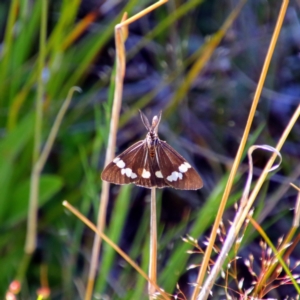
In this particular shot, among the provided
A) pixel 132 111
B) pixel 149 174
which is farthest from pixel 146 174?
pixel 132 111

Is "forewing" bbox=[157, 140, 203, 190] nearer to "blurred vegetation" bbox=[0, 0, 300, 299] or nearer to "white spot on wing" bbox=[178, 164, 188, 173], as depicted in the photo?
"white spot on wing" bbox=[178, 164, 188, 173]

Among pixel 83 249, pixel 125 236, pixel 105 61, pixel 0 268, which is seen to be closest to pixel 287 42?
pixel 105 61

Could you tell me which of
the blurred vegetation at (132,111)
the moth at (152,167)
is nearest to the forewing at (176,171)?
the moth at (152,167)

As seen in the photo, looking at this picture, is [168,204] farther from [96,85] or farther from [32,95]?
[32,95]

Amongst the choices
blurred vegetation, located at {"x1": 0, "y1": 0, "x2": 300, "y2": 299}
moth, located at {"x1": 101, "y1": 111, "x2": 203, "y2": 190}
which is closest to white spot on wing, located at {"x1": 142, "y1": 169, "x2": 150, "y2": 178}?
moth, located at {"x1": 101, "y1": 111, "x2": 203, "y2": 190}

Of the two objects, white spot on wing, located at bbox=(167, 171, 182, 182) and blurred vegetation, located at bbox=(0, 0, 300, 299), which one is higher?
white spot on wing, located at bbox=(167, 171, 182, 182)

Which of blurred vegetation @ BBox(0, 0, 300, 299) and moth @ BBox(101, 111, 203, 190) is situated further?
blurred vegetation @ BBox(0, 0, 300, 299)

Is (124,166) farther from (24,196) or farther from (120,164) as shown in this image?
(24,196)
